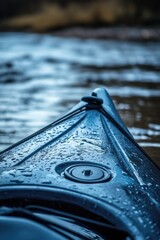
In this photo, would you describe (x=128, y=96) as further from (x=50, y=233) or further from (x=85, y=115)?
(x=50, y=233)

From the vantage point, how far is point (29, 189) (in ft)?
7.26

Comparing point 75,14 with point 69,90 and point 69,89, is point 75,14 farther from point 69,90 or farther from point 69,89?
point 69,90

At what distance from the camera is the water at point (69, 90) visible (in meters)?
6.30

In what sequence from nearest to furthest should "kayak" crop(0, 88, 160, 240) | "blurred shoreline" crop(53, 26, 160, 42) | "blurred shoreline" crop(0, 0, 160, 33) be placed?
"kayak" crop(0, 88, 160, 240), "blurred shoreline" crop(53, 26, 160, 42), "blurred shoreline" crop(0, 0, 160, 33)

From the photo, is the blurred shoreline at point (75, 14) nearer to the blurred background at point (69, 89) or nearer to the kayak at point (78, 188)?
the blurred background at point (69, 89)

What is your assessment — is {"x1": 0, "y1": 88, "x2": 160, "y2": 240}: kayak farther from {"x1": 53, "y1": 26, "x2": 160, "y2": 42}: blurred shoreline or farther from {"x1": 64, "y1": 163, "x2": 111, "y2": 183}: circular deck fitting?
{"x1": 53, "y1": 26, "x2": 160, "y2": 42}: blurred shoreline

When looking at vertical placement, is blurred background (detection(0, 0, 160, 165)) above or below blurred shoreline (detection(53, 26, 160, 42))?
below

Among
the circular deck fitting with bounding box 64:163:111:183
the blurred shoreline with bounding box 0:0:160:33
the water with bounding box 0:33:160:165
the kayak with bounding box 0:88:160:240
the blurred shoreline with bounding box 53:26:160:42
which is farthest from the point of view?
the blurred shoreline with bounding box 0:0:160:33

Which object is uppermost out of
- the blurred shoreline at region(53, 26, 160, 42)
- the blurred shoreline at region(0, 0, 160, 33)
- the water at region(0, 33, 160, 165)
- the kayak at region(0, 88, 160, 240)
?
the blurred shoreline at region(0, 0, 160, 33)

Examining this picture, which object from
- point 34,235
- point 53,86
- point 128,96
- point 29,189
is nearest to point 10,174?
point 29,189

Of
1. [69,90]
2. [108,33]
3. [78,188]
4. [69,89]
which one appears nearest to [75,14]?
[108,33]

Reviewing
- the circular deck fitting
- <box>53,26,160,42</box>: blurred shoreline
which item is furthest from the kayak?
<box>53,26,160,42</box>: blurred shoreline

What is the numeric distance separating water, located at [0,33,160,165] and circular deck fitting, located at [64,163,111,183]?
7.31ft

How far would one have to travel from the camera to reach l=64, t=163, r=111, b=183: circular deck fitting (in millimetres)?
2396
